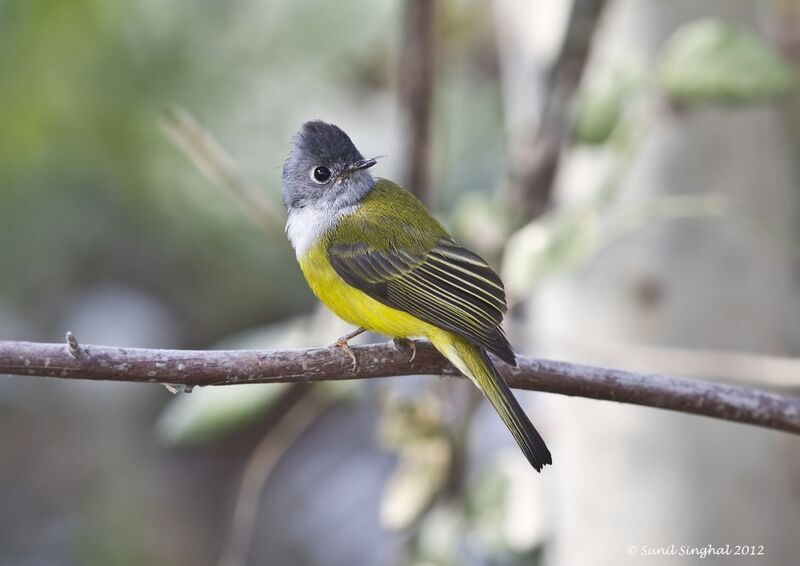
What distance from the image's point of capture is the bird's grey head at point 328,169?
226 centimetres

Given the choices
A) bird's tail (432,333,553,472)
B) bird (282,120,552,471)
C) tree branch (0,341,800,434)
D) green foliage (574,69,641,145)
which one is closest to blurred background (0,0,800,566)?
green foliage (574,69,641,145)

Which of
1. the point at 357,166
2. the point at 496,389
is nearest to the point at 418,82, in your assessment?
the point at 357,166

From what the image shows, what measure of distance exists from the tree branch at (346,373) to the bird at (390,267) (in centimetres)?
6

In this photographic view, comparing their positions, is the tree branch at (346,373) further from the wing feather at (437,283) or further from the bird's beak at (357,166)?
the bird's beak at (357,166)

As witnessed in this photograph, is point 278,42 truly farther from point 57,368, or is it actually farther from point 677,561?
point 57,368

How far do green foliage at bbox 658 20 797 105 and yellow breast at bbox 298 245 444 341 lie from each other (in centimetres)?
72

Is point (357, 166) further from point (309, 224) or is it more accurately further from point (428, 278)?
point (428, 278)

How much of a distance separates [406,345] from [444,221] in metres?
0.65

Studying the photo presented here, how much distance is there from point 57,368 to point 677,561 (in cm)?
141

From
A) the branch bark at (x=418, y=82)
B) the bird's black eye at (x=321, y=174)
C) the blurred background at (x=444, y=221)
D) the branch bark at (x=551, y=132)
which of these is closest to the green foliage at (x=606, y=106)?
the blurred background at (x=444, y=221)

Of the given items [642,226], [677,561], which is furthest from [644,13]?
[677,561]

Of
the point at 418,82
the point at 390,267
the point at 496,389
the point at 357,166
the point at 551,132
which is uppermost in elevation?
the point at 418,82

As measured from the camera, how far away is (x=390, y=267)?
202 cm

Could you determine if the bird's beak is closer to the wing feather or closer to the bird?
the bird
